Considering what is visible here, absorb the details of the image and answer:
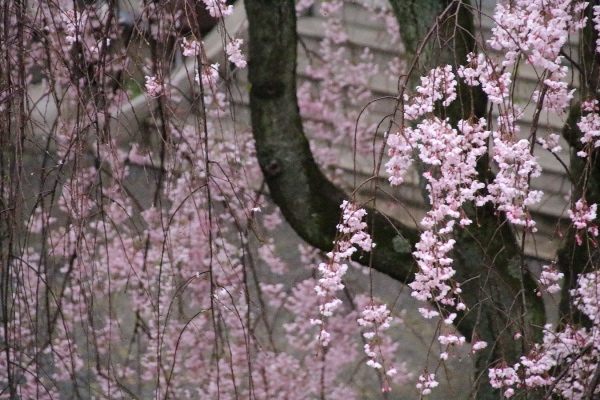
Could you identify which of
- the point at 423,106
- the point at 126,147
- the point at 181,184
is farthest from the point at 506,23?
the point at 126,147

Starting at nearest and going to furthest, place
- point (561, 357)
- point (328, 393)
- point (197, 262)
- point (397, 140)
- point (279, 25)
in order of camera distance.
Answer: point (397, 140) < point (561, 357) < point (279, 25) < point (328, 393) < point (197, 262)

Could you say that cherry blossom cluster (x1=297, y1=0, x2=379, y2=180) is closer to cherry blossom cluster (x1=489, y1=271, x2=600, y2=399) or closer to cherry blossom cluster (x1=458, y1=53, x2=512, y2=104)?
cherry blossom cluster (x1=489, y1=271, x2=600, y2=399)

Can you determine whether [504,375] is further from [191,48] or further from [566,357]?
[191,48]

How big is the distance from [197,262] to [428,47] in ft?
7.42

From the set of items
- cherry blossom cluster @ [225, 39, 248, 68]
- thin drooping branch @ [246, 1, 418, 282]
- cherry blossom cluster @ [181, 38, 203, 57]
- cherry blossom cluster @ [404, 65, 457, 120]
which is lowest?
cherry blossom cluster @ [404, 65, 457, 120]

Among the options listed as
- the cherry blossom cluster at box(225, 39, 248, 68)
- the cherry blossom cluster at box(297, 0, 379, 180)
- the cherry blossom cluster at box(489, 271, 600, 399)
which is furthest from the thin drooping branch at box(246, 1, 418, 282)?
the cherry blossom cluster at box(297, 0, 379, 180)

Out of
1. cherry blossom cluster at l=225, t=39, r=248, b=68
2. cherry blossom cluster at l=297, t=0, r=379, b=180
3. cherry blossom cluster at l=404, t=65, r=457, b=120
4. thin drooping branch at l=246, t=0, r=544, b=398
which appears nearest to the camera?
cherry blossom cluster at l=404, t=65, r=457, b=120

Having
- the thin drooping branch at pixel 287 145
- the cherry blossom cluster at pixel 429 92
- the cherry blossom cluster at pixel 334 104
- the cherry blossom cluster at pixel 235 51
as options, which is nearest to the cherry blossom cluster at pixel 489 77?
the cherry blossom cluster at pixel 429 92

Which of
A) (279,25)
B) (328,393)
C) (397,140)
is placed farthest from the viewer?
(328,393)

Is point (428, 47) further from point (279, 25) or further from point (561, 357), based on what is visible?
point (561, 357)

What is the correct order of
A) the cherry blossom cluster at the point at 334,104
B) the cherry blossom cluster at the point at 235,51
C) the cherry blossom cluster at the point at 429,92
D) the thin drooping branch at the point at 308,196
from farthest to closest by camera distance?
the cherry blossom cluster at the point at 334,104, the thin drooping branch at the point at 308,196, the cherry blossom cluster at the point at 235,51, the cherry blossom cluster at the point at 429,92

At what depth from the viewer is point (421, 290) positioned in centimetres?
202

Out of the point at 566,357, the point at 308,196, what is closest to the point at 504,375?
the point at 566,357

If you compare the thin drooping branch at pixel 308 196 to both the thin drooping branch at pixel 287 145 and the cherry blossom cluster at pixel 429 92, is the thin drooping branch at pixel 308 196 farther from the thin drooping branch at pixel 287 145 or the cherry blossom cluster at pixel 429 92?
the cherry blossom cluster at pixel 429 92
